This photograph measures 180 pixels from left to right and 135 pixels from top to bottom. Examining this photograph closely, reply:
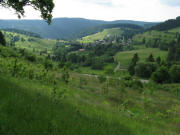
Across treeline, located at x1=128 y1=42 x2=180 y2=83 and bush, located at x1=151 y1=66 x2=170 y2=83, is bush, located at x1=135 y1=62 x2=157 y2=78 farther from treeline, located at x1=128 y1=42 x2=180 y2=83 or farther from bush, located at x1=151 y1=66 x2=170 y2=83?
bush, located at x1=151 y1=66 x2=170 y2=83

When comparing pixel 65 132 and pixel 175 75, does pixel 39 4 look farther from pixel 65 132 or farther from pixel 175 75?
pixel 175 75

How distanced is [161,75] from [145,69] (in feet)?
60.0

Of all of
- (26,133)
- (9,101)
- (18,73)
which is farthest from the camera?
(18,73)

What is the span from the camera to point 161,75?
8188cm

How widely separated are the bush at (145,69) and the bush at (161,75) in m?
15.1

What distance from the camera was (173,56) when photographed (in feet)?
415

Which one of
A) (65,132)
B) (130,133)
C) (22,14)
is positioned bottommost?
(130,133)

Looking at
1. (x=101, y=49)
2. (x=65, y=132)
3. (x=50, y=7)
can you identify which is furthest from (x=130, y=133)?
(x=101, y=49)

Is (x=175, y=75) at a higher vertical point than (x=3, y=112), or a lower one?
lower

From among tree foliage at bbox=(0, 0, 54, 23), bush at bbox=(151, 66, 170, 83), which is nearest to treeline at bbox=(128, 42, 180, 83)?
bush at bbox=(151, 66, 170, 83)

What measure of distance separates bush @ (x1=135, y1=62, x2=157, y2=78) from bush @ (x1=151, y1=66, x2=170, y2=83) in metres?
15.1

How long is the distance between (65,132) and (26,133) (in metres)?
1.08

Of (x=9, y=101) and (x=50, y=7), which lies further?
(x=50, y=7)

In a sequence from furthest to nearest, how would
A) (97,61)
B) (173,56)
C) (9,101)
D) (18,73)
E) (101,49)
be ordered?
(101,49)
(97,61)
(173,56)
(18,73)
(9,101)
